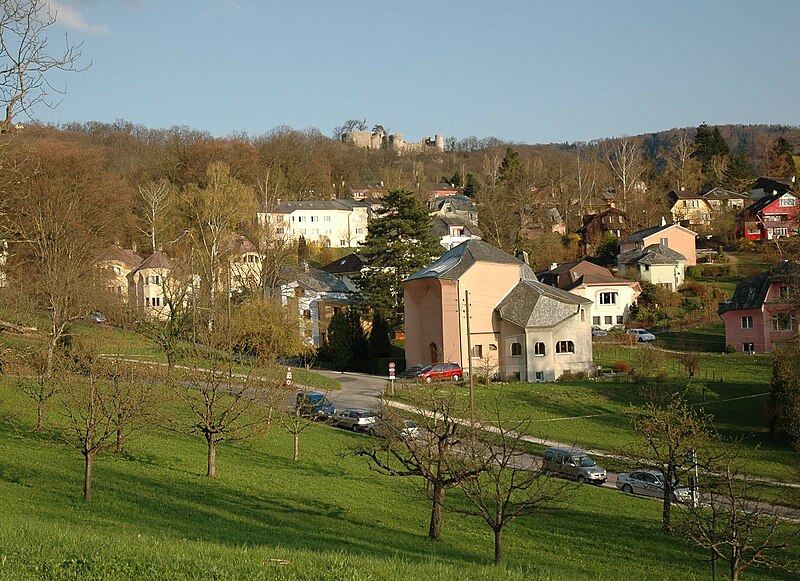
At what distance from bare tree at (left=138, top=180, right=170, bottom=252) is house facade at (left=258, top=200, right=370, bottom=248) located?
94.8ft

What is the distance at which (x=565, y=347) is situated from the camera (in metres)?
47.6

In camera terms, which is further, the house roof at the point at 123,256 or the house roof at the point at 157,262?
the house roof at the point at 123,256

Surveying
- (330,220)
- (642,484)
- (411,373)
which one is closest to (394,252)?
(411,373)

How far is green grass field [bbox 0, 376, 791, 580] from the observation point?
33.1ft

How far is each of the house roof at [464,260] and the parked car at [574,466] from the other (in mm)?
21292

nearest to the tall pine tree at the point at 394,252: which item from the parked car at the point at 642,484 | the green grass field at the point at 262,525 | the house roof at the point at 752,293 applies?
the house roof at the point at 752,293

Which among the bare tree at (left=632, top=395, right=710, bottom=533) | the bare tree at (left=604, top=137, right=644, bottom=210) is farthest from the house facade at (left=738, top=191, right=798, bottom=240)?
the bare tree at (left=632, top=395, right=710, bottom=533)

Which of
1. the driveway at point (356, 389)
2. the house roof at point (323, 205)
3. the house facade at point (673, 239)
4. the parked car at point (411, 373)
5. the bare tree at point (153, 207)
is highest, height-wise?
the house roof at point (323, 205)

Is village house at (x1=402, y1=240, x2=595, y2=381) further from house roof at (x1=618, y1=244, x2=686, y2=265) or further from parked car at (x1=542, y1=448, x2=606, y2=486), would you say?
house roof at (x1=618, y1=244, x2=686, y2=265)

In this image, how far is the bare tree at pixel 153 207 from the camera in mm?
61344

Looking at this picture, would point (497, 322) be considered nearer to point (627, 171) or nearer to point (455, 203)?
point (627, 171)

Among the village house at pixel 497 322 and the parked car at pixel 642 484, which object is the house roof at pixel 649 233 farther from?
the parked car at pixel 642 484

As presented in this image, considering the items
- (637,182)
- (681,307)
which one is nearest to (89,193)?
(681,307)

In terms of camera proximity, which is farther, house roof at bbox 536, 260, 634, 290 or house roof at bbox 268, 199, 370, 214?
house roof at bbox 268, 199, 370, 214
